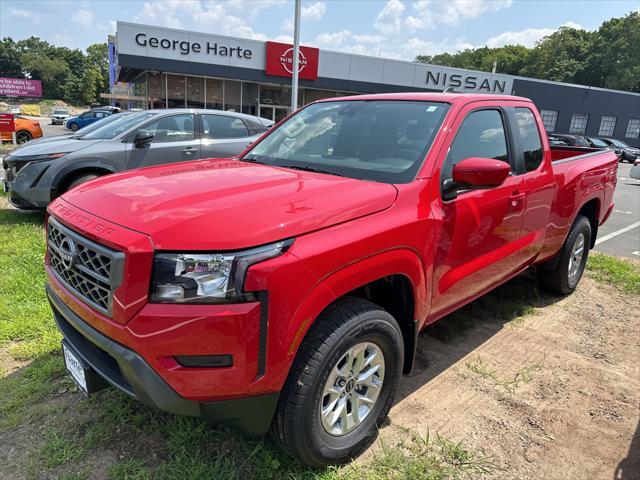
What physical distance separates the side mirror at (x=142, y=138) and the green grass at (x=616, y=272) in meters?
6.12

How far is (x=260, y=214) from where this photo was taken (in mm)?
1942

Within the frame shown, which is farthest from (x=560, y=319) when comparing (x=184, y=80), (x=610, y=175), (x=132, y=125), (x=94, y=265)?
(x=184, y=80)

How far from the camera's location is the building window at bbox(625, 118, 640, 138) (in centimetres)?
3762

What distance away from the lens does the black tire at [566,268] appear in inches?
180

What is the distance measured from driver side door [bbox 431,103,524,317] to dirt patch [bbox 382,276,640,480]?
1.89 ft

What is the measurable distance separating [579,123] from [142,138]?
37.5 metres

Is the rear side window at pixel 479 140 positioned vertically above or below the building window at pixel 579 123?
below

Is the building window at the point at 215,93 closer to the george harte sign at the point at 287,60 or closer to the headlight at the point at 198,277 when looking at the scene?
the george harte sign at the point at 287,60

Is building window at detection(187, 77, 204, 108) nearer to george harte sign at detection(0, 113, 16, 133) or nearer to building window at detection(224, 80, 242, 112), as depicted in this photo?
building window at detection(224, 80, 242, 112)

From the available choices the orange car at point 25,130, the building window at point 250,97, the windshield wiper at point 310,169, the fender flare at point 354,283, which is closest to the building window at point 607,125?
the building window at point 250,97

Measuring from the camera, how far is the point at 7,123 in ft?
46.5

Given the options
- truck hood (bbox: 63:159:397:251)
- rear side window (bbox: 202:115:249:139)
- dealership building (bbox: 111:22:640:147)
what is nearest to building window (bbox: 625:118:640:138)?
dealership building (bbox: 111:22:640:147)

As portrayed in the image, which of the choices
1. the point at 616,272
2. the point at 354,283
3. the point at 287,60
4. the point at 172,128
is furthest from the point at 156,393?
the point at 287,60

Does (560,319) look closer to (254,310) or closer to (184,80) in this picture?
(254,310)
